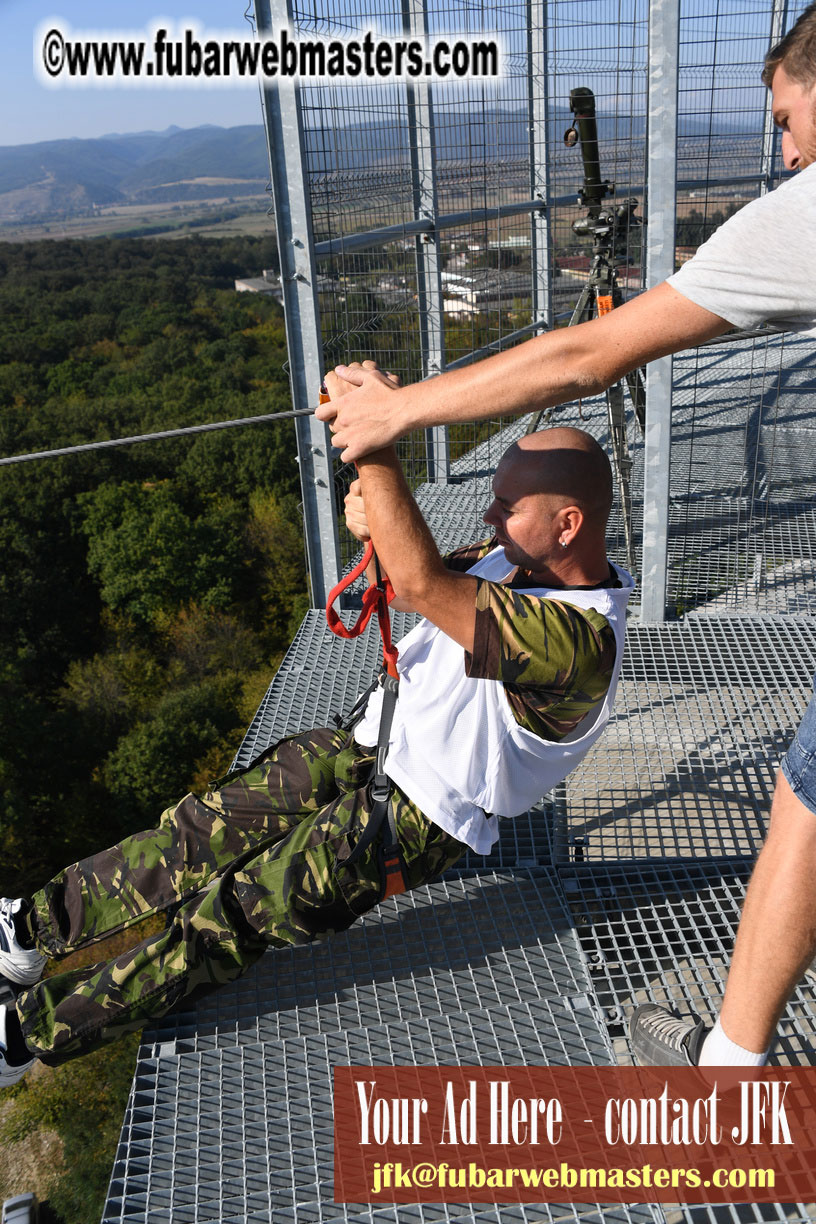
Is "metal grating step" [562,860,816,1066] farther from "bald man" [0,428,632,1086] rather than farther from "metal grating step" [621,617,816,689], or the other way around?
"metal grating step" [621,617,816,689]

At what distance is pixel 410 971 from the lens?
2018 millimetres

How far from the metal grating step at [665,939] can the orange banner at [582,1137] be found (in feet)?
0.48

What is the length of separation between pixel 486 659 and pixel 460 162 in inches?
143

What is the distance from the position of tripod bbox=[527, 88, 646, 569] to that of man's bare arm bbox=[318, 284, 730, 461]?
7.39 ft

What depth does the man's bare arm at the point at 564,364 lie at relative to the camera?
4.26ft

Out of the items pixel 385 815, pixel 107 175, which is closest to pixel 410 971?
pixel 385 815

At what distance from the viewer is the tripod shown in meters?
3.73

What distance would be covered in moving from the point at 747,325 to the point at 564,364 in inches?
9.8

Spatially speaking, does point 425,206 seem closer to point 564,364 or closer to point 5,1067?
point 564,364

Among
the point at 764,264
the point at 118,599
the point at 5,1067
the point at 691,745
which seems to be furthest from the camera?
the point at 118,599

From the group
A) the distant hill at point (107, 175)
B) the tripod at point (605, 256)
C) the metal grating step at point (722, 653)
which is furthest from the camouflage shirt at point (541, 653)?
the distant hill at point (107, 175)

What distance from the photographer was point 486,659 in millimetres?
1576

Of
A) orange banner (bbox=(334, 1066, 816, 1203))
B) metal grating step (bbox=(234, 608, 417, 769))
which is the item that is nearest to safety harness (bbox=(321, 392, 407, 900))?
orange banner (bbox=(334, 1066, 816, 1203))

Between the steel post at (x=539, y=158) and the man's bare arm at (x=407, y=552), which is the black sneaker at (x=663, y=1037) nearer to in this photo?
the man's bare arm at (x=407, y=552)
